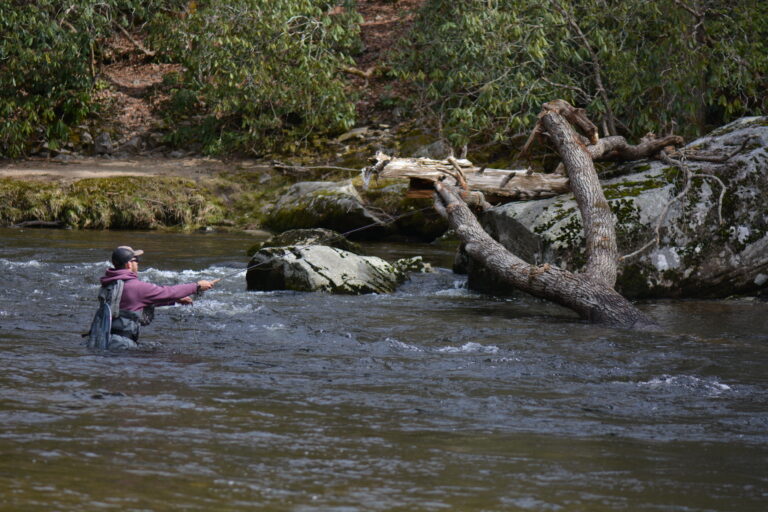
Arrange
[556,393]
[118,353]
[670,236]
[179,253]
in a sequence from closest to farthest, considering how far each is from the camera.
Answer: [556,393] → [118,353] → [670,236] → [179,253]

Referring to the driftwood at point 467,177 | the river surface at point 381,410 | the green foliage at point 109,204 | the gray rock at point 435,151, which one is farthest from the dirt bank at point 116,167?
the river surface at point 381,410

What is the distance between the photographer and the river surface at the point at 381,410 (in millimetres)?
4594

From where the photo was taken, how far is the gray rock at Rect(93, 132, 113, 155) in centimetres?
2362

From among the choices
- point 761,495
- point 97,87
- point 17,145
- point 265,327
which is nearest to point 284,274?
point 265,327

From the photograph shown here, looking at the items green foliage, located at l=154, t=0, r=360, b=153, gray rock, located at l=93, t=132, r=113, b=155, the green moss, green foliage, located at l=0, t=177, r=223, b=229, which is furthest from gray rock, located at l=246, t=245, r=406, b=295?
gray rock, located at l=93, t=132, r=113, b=155

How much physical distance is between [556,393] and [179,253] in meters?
9.85

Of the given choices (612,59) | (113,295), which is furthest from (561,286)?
(612,59)

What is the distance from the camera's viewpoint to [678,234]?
11.8 m

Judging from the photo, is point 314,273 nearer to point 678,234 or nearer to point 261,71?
point 678,234

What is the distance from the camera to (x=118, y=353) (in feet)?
25.6

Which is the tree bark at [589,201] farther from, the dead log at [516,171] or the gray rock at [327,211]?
the gray rock at [327,211]

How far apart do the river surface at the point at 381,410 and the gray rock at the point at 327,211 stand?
22.1 feet

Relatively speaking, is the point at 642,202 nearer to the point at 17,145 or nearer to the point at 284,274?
the point at 284,274

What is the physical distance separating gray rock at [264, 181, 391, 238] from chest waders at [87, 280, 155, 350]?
30.8 feet
